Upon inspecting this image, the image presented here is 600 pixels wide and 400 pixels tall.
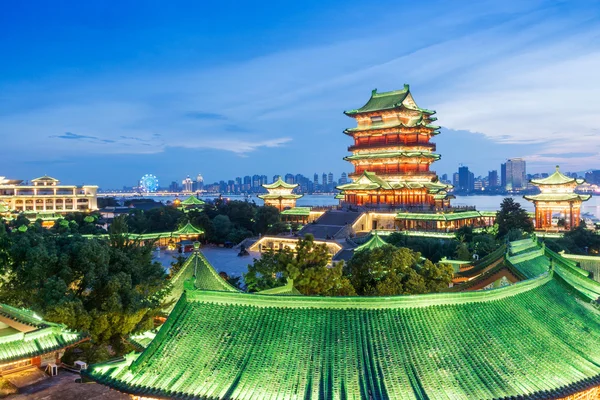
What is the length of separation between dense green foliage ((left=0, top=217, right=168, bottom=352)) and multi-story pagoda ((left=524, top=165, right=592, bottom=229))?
39.9m

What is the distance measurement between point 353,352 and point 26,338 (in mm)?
7892

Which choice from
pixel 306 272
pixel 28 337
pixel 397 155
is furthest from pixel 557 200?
pixel 28 337

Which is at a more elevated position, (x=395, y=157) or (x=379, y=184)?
(x=395, y=157)

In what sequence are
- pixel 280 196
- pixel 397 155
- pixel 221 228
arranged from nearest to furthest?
pixel 397 155
pixel 221 228
pixel 280 196

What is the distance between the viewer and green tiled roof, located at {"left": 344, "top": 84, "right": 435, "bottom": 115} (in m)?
50.2

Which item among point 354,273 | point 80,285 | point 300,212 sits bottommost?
point 354,273

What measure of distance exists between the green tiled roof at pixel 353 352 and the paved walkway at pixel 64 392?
4.22 m

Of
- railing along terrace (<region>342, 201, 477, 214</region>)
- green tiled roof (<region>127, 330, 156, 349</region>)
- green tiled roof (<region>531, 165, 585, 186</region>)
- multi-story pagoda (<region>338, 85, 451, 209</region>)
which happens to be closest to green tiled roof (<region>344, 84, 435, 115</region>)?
multi-story pagoda (<region>338, 85, 451, 209</region>)

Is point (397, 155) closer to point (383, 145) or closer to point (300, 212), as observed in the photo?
point (383, 145)

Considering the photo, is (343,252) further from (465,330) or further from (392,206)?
(465,330)

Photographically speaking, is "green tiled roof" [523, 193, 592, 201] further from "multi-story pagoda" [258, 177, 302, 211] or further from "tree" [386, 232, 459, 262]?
"multi-story pagoda" [258, 177, 302, 211]

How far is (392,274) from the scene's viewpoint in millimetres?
19391

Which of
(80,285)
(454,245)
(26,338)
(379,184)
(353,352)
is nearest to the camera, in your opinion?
(353,352)

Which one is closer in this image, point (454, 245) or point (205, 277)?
point (205, 277)
